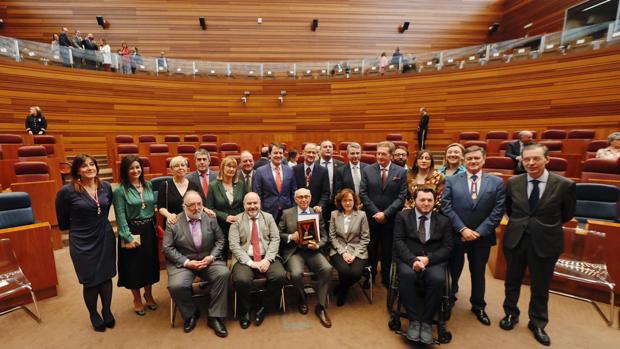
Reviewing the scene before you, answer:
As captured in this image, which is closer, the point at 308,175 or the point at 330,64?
the point at 308,175

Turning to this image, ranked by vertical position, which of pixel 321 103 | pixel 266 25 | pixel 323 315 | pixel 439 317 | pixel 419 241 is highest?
pixel 266 25

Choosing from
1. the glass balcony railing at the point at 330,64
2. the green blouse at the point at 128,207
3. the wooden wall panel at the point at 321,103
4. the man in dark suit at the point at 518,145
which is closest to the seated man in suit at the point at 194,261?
the green blouse at the point at 128,207

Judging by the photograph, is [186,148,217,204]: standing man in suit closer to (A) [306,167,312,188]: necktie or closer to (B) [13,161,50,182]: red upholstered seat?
(A) [306,167,312,188]: necktie

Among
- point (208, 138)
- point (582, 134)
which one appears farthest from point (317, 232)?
point (582, 134)

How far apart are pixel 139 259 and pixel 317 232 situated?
56.7 inches

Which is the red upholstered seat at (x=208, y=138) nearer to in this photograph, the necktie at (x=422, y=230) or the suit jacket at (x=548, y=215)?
the necktie at (x=422, y=230)

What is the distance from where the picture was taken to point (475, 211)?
2.16 metres

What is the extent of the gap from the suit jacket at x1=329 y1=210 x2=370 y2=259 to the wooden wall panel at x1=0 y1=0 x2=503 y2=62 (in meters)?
8.87

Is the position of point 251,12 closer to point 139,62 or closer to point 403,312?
point 139,62

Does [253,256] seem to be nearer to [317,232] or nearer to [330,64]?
[317,232]

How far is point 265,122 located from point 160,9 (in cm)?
531

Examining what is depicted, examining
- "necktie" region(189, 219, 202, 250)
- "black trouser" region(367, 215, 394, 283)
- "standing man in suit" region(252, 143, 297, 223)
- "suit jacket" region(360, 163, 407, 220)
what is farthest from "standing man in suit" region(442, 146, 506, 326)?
"necktie" region(189, 219, 202, 250)

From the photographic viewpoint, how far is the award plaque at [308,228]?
242cm

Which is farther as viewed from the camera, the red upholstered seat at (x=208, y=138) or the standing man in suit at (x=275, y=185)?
the red upholstered seat at (x=208, y=138)
